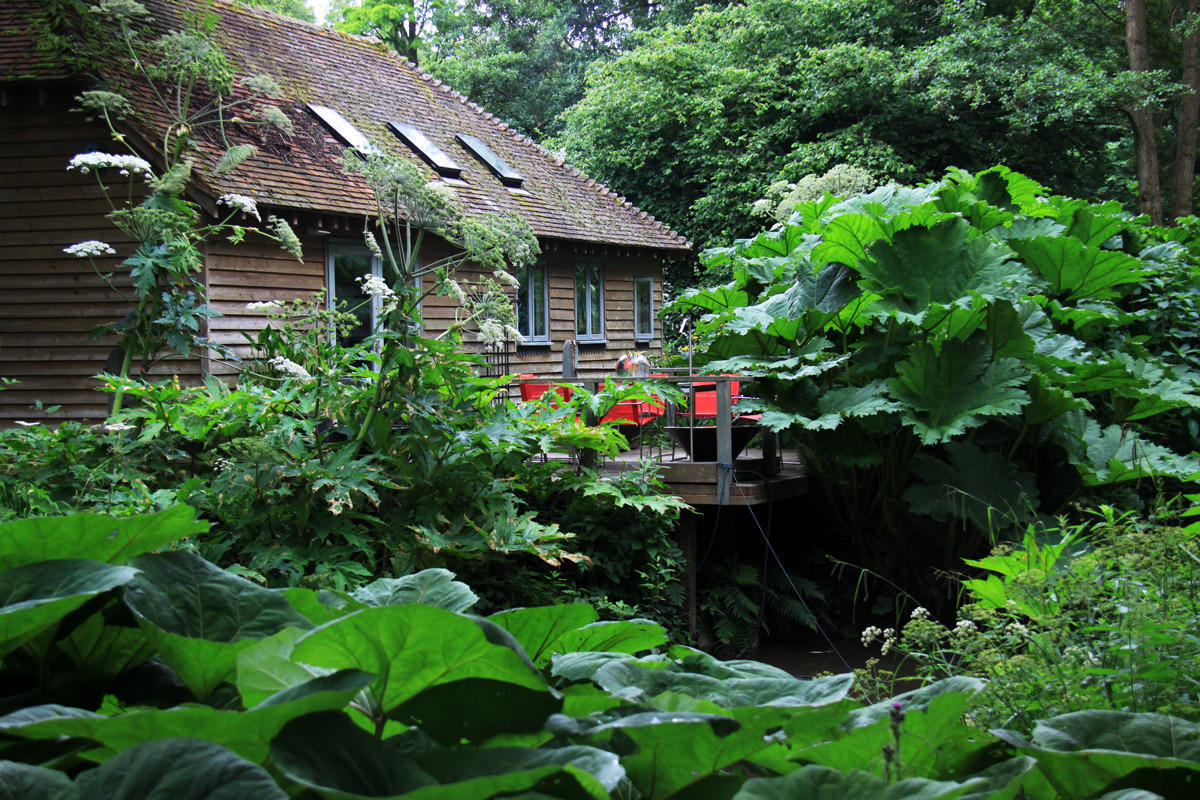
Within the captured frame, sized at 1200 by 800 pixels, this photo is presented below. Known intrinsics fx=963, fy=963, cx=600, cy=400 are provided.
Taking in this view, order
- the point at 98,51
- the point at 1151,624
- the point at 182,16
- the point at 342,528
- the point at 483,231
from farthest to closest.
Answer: the point at 182,16 → the point at 98,51 → the point at 483,231 → the point at 342,528 → the point at 1151,624

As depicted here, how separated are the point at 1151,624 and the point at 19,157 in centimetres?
1263

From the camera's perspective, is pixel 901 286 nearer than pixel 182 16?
Yes

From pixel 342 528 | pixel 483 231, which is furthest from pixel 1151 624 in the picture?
pixel 483 231

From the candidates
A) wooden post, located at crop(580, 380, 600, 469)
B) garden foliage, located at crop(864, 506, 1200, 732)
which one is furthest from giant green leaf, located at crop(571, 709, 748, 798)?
wooden post, located at crop(580, 380, 600, 469)

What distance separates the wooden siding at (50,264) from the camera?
1104cm

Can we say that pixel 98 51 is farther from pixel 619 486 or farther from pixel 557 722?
pixel 557 722

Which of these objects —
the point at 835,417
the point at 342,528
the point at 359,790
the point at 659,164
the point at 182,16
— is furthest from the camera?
the point at 659,164

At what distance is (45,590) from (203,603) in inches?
5.2

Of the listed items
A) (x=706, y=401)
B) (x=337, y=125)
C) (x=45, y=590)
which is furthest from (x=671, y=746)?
(x=337, y=125)

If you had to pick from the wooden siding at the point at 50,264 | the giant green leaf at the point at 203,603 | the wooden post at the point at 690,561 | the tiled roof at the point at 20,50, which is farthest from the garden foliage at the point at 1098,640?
the tiled roof at the point at 20,50

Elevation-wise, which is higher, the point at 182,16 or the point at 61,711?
the point at 182,16

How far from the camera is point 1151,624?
1.66m

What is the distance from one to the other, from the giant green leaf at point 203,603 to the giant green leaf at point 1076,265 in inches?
308

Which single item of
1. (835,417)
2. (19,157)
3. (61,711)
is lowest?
(835,417)
